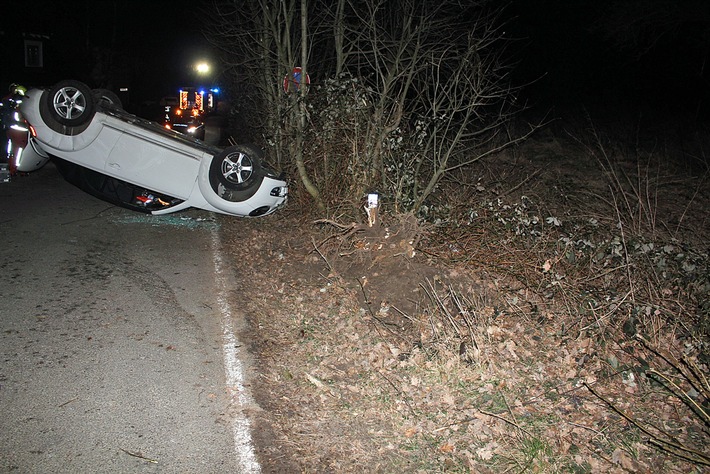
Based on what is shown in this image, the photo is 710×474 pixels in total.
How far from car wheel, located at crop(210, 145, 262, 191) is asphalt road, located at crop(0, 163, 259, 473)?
111cm

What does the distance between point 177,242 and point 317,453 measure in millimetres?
5986

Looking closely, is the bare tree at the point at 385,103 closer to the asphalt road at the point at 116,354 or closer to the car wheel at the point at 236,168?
the car wheel at the point at 236,168

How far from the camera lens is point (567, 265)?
23.2 ft

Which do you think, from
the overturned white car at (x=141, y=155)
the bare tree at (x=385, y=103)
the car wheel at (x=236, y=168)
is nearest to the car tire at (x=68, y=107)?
the overturned white car at (x=141, y=155)

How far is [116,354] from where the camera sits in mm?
5449

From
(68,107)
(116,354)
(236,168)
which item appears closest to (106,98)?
(68,107)

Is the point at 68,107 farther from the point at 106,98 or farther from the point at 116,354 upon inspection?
the point at 116,354

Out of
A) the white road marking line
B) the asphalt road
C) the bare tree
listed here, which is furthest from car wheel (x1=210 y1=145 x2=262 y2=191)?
the white road marking line

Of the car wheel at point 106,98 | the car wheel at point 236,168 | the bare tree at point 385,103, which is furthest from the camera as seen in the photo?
the car wheel at point 106,98

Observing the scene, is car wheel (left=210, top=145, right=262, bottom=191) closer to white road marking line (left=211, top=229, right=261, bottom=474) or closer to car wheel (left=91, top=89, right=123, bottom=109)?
white road marking line (left=211, top=229, right=261, bottom=474)

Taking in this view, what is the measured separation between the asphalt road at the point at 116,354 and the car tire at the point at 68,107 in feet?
5.56

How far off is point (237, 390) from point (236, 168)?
515 cm

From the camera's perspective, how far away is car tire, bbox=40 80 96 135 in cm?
934

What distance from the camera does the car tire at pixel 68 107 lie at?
934 centimetres
